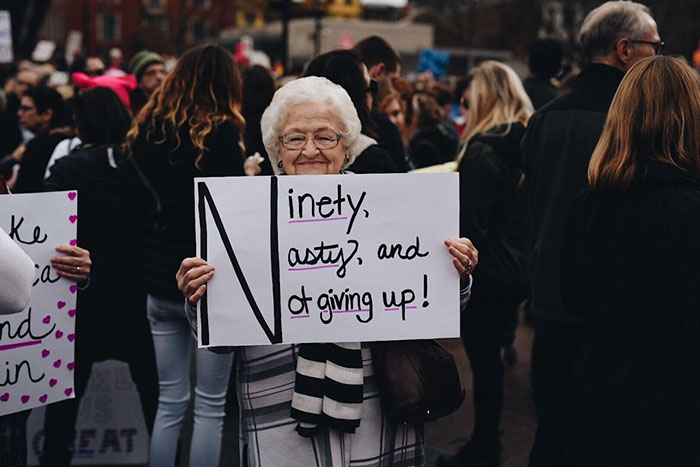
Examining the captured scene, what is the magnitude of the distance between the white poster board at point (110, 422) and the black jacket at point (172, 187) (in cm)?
103

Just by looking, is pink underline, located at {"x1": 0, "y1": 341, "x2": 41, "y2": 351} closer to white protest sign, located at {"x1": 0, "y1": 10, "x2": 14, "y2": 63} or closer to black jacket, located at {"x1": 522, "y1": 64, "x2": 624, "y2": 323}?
black jacket, located at {"x1": 522, "y1": 64, "x2": 624, "y2": 323}

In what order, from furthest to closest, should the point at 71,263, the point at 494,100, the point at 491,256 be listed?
the point at 494,100, the point at 491,256, the point at 71,263

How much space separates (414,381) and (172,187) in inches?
67.8

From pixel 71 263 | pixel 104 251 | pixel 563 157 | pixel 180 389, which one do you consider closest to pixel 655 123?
pixel 563 157

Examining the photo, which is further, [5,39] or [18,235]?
[5,39]

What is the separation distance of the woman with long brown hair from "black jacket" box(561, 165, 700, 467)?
65.0 inches

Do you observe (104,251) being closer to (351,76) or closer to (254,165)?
(254,165)

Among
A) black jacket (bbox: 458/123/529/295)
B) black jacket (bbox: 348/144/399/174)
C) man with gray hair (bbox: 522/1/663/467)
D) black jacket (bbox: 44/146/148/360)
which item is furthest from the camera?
black jacket (bbox: 458/123/529/295)

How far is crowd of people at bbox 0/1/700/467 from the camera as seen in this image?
259cm

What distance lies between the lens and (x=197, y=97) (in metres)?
3.96

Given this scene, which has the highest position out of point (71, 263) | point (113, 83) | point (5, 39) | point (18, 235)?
point (5, 39)

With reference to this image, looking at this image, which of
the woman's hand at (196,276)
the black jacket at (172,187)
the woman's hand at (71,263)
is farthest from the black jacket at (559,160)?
the woman's hand at (71,263)

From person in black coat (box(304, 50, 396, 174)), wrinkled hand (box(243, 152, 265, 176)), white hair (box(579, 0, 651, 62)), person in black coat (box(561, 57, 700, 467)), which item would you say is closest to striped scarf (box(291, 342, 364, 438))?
person in black coat (box(561, 57, 700, 467))

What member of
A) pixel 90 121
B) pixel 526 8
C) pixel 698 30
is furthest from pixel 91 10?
pixel 90 121
